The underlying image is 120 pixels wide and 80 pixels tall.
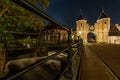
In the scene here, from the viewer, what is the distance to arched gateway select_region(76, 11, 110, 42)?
257ft

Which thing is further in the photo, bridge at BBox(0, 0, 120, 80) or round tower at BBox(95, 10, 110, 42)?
round tower at BBox(95, 10, 110, 42)

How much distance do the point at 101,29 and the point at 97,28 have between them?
2.83 m

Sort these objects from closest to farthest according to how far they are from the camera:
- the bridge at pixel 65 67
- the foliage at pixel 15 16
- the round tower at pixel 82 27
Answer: the bridge at pixel 65 67, the foliage at pixel 15 16, the round tower at pixel 82 27

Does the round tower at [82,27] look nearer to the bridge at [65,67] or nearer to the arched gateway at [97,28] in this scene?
the arched gateway at [97,28]

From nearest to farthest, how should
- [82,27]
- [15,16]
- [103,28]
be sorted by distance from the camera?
1. [15,16]
2. [103,28]
3. [82,27]

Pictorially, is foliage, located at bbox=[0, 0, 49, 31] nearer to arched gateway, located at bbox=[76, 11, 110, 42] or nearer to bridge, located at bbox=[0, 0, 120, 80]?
bridge, located at bbox=[0, 0, 120, 80]

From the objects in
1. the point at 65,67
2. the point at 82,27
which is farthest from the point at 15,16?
the point at 82,27

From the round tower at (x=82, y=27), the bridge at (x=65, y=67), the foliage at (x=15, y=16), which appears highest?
the round tower at (x=82, y=27)

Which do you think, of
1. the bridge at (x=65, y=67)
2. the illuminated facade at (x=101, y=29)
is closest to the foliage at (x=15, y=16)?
the bridge at (x=65, y=67)

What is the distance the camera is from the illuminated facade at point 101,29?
7602 centimetres

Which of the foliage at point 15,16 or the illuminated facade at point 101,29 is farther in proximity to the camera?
the illuminated facade at point 101,29

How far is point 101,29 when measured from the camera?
79.5 m

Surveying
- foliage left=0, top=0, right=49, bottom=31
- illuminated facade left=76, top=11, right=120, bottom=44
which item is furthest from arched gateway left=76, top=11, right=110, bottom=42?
foliage left=0, top=0, right=49, bottom=31

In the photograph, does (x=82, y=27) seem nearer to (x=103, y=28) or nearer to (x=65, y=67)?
(x=103, y=28)
